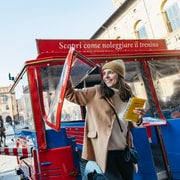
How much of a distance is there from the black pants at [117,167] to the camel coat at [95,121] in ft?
0.33

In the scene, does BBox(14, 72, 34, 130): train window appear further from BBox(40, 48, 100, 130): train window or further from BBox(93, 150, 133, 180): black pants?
BBox(93, 150, 133, 180): black pants

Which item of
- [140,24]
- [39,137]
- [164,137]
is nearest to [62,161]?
[39,137]

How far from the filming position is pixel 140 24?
17.0 meters

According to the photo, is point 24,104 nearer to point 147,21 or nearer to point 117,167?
point 117,167

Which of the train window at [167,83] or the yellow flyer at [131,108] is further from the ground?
the train window at [167,83]

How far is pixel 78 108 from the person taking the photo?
13.8 ft

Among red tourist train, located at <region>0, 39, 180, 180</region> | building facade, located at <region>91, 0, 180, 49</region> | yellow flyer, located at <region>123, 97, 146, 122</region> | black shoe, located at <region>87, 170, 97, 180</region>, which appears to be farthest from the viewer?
building facade, located at <region>91, 0, 180, 49</region>

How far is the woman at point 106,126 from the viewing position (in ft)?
6.76

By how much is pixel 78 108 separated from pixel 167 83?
61.9 inches

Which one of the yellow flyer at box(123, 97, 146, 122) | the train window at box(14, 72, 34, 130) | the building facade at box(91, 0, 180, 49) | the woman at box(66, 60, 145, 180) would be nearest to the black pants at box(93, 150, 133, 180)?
the woman at box(66, 60, 145, 180)

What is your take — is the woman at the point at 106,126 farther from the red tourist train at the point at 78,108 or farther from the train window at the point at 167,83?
the train window at the point at 167,83

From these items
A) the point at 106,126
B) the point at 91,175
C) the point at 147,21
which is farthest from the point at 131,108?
the point at 147,21

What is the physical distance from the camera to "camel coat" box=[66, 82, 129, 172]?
2.05 metres

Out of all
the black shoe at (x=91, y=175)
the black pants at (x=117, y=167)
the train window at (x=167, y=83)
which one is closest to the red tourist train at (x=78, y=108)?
the train window at (x=167, y=83)
